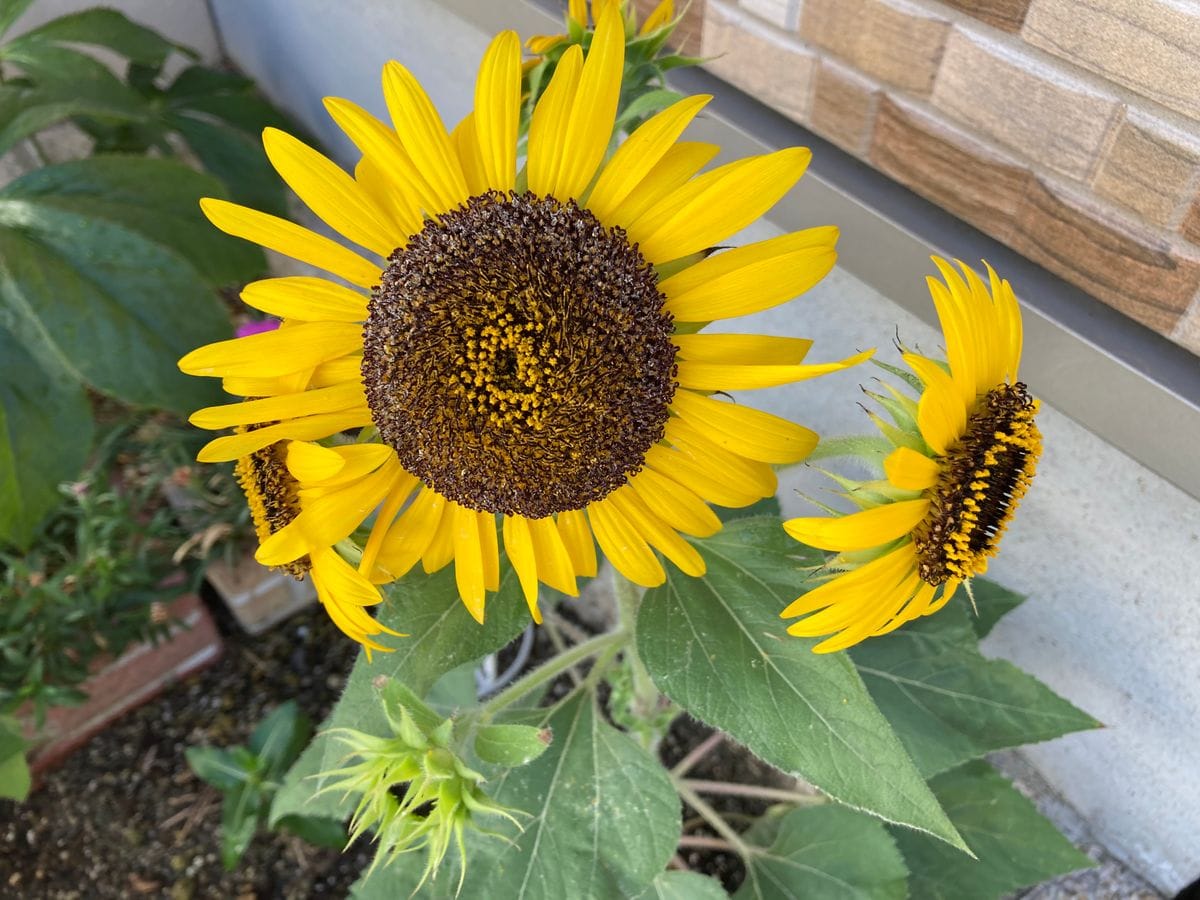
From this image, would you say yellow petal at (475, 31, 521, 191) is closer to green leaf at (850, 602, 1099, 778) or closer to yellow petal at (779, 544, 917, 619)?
yellow petal at (779, 544, 917, 619)

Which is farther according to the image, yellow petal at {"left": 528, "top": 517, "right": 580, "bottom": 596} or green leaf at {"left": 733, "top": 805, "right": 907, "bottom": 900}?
green leaf at {"left": 733, "top": 805, "right": 907, "bottom": 900}

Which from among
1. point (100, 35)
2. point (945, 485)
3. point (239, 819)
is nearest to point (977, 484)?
point (945, 485)

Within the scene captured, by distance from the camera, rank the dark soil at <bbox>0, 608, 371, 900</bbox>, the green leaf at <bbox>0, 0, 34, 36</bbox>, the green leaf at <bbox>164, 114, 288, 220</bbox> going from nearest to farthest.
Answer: the green leaf at <bbox>0, 0, 34, 36</bbox>
the dark soil at <bbox>0, 608, 371, 900</bbox>
the green leaf at <bbox>164, 114, 288, 220</bbox>

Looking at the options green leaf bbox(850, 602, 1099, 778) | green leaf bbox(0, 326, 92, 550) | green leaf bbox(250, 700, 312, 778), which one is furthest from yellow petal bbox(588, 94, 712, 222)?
green leaf bbox(250, 700, 312, 778)

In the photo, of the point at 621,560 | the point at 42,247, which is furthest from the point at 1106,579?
the point at 42,247

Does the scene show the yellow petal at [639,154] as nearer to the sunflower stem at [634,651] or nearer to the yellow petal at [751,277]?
the yellow petal at [751,277]

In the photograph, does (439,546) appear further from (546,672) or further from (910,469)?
(910,469)

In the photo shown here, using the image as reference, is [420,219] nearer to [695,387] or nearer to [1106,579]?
[695,387]
